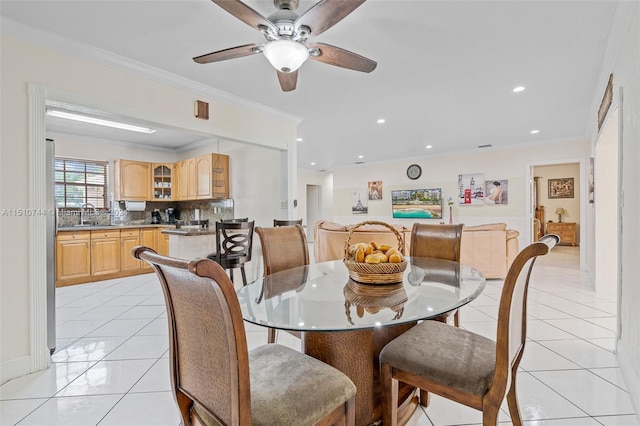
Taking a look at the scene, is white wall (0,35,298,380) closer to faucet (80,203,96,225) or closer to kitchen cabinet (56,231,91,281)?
kitchen cabinet (56,231,91,281)

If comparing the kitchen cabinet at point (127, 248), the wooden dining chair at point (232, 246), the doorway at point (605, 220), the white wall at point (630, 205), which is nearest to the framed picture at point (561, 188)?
the doorway at point (605, 220)

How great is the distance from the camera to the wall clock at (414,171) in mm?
7551

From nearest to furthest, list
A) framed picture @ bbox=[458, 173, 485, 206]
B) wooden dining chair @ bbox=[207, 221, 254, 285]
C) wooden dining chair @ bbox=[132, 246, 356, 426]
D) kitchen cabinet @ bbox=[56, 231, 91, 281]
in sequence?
wooden dining chair @ bbox=[132, 246, 356, 426], wooden dining chair @ bbox=[207, 221, 254, 285], kitchen cabinet @ bbox=[56, 231, 91, 281], framed picture @ bbox=[458, 173, 485, 206]

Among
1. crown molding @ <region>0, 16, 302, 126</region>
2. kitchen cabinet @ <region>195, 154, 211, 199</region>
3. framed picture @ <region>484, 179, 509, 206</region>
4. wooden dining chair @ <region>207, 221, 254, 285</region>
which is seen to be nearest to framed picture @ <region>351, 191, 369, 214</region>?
framed picture @ <region>484, 179, 509, 206</region>

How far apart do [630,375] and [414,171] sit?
624 centimetres

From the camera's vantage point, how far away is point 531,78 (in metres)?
3.00

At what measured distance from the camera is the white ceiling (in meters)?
1.93

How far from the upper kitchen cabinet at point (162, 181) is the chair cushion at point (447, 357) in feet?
18.6

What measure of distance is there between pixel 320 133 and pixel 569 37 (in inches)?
134

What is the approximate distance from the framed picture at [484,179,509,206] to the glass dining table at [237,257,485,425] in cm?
556

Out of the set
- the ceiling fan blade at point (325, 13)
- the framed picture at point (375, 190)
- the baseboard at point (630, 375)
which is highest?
the ceiling fan blade at point (325, 13)

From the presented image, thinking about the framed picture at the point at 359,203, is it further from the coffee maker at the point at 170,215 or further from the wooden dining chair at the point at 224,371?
the wooden dining chair at the point at 224,371

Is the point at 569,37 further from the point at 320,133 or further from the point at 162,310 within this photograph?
the point at 162,310

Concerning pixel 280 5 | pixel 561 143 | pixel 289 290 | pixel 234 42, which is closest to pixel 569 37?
pixel 280 5
